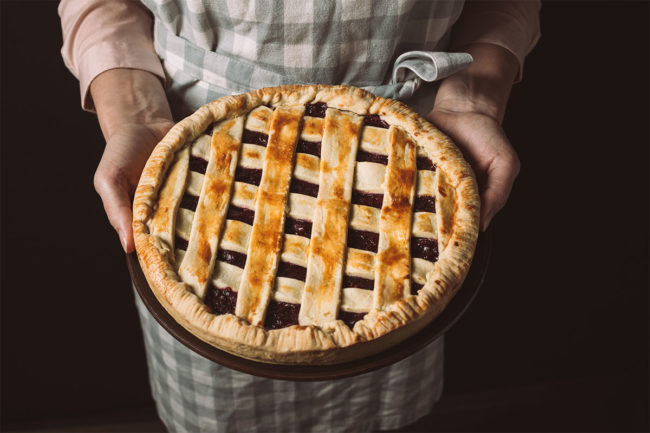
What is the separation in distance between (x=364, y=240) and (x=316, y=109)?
319mm

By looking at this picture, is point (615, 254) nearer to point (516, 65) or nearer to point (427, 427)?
point (427, 427)

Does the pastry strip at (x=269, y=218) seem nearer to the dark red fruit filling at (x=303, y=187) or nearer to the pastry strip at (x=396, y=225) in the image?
the dark red fruit filling at (x=303, y=187)

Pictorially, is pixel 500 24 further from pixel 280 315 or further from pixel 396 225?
pixel 280 315

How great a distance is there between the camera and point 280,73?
1.23 meters

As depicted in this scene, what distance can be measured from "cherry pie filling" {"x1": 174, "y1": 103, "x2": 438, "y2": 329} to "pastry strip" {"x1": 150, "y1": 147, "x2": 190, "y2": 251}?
16 millimetres

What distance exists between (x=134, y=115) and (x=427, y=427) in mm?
1598

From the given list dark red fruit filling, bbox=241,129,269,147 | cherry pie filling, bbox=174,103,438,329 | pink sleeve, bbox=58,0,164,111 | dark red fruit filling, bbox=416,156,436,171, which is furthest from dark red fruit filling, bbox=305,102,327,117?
pink sleeve, bbox=58,0,164,111

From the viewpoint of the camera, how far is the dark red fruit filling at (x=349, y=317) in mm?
1008

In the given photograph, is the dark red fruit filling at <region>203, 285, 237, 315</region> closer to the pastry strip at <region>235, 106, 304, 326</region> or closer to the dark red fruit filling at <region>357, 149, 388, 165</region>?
the pastry strip at <region>235, 106, 304, 326</region>

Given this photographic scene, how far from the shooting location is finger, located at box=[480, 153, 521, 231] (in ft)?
3.86

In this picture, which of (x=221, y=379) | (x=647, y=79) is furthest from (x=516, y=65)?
(x=221, y=379)

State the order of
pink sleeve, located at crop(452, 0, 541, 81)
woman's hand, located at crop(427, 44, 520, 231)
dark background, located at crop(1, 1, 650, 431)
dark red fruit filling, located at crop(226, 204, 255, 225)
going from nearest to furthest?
dark red fruit filling, located at crop(226, 204, 255, 225) < woman's hand, located at crop(427, 44, 520, 231) < pink sleeve, located at crop(452, 0, 541, 81) < dark background, located at crop(1, 1, 650, 431)

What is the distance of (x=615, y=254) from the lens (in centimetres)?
225

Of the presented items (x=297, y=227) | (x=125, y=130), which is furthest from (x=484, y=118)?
(x=125, y=130)
